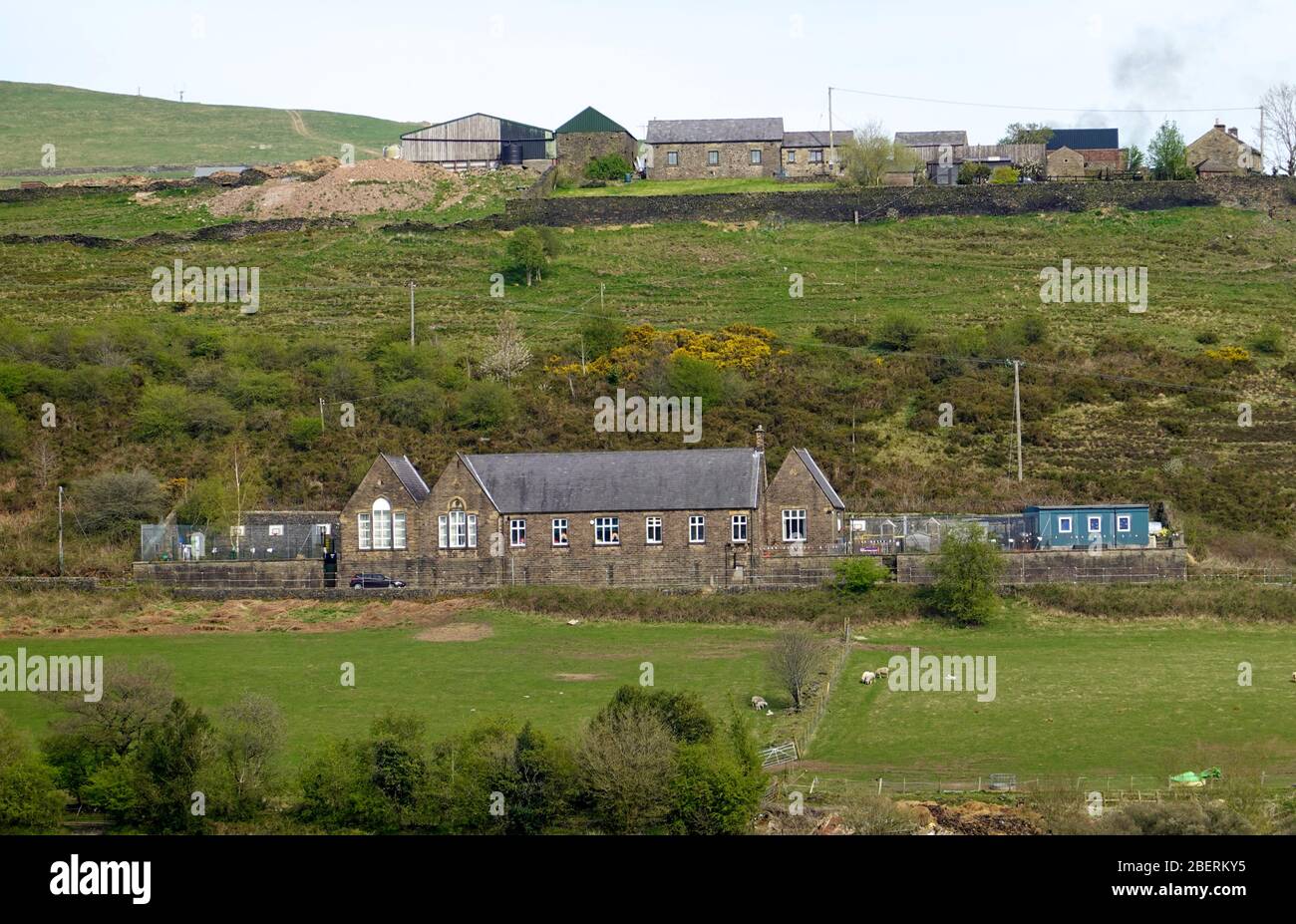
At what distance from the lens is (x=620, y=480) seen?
56.7 m

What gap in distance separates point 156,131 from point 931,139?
9486 cm

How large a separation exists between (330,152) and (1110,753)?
140 m

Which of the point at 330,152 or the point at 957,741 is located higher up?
the point at 330,152

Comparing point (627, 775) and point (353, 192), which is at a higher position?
point (353, 192)

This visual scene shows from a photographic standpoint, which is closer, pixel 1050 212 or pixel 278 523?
pixel 278 523

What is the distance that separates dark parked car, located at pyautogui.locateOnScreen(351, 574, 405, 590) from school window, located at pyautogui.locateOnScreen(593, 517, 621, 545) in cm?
656

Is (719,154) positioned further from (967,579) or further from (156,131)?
(156,131)

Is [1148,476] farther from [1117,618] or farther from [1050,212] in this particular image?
[1050,212]

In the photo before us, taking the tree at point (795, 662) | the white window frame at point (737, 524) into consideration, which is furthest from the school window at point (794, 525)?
the tree at point (795, 662)

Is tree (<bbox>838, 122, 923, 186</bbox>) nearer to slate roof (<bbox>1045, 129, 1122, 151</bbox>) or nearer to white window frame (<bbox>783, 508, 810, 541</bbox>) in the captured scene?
slate roof (<bbox>1045, 129, 1122, 151</bbox>)

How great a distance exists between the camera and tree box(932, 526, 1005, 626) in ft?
161

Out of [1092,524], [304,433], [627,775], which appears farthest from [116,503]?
[627,775]
